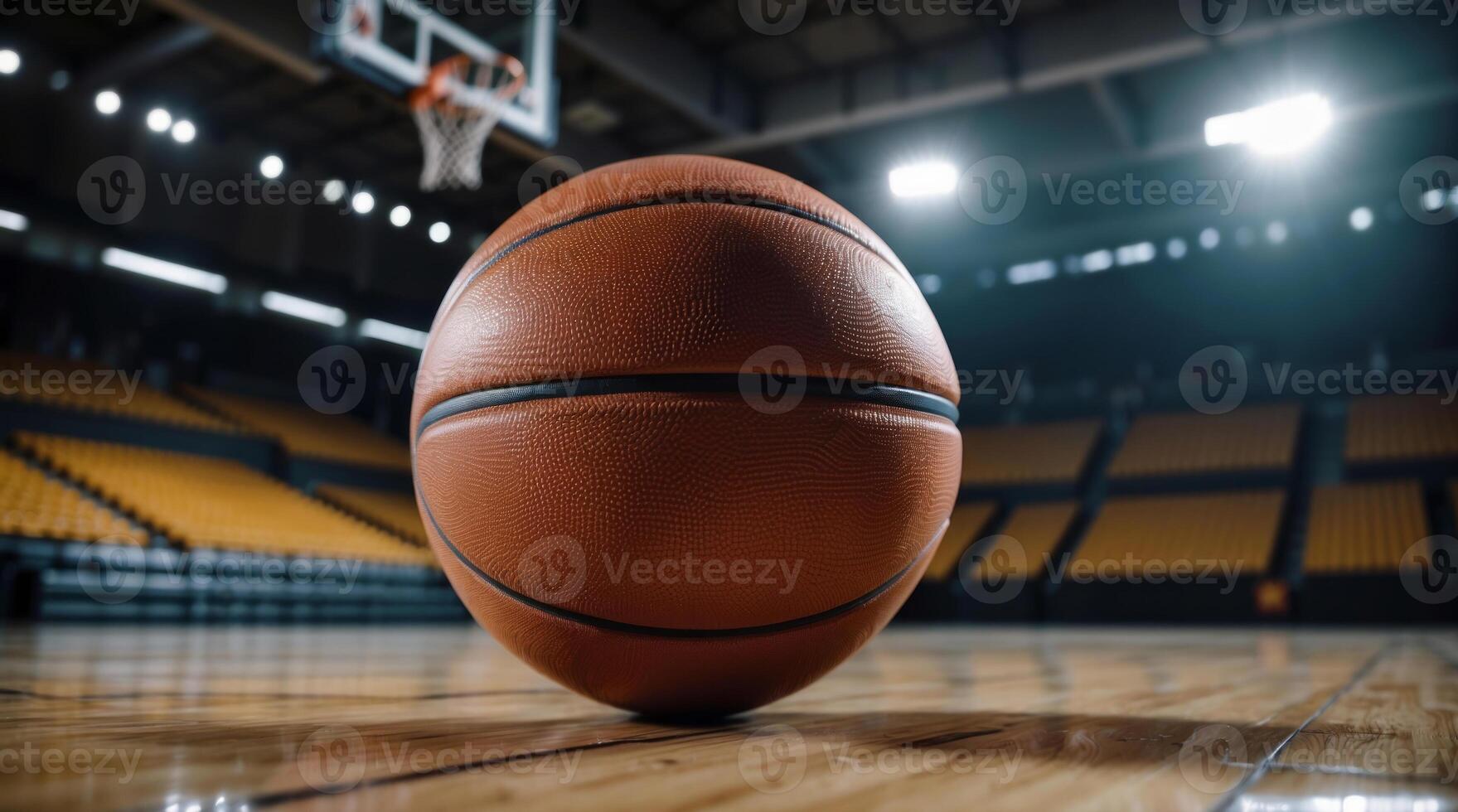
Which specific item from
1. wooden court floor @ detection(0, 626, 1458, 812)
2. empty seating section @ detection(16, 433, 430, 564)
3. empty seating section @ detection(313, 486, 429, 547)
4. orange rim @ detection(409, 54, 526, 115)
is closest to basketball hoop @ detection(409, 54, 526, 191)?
orange rim @ detection(409, 54, 526, 115)

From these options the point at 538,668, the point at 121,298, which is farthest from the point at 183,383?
the point at 538,668

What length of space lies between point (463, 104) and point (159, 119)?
4777 millimetres

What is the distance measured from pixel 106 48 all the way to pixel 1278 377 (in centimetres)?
1084

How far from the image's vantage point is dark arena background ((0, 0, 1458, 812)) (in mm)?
1012

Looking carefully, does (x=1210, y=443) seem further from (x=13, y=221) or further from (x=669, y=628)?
(x=13, y=221)

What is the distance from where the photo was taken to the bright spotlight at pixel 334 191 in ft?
29.1

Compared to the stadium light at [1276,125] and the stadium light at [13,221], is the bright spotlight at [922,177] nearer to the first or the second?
the stadium light at [1276,125]

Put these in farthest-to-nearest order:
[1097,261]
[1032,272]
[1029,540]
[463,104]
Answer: [1032,272] → [1097,261] → [1029,540] → [463,104]

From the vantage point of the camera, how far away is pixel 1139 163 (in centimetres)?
895

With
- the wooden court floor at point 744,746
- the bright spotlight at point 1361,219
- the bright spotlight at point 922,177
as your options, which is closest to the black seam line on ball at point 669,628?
the wooden court floor at point 744,746

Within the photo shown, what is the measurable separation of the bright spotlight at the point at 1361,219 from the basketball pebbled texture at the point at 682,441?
10043mm

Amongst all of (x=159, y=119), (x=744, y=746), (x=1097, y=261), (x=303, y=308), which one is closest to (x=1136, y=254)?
(x=1097, y=261)

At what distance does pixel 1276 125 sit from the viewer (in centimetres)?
766

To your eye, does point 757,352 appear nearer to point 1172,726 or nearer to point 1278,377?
point 1172,726
